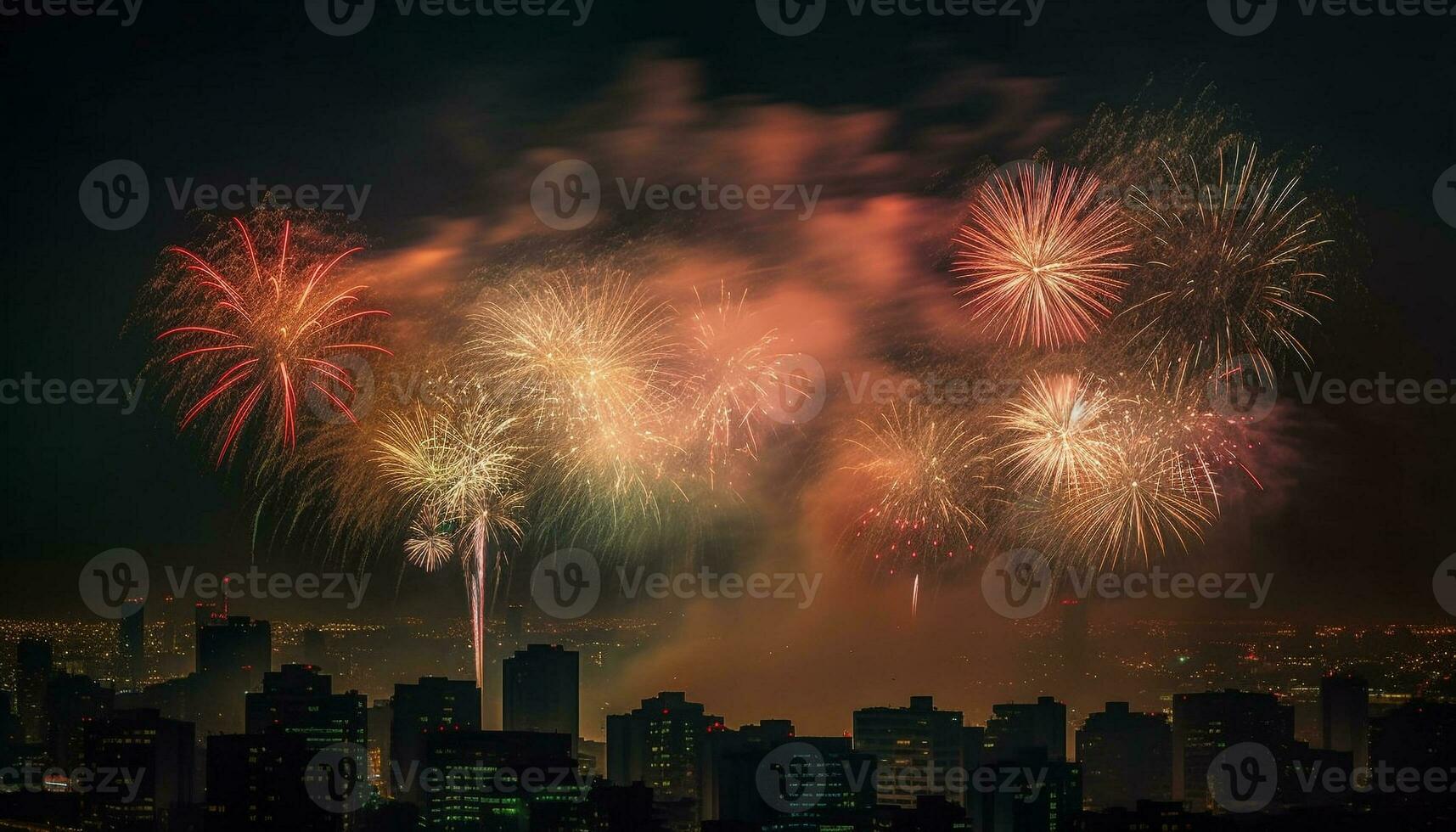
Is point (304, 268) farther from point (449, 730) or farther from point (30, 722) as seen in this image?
point (30, 722)

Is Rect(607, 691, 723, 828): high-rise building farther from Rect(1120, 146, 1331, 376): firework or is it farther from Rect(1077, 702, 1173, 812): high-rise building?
Rect(1120, 146, 1331, 376): firework

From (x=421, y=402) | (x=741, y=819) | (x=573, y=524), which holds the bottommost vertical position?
(x=741, y=819)

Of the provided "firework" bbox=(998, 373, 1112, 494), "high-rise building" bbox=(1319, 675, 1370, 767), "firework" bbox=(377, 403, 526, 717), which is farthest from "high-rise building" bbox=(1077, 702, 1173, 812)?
"firework" bbox=(377, 403, 526, 717)

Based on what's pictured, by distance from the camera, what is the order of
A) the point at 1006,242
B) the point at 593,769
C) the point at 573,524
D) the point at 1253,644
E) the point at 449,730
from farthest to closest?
the point at 1253,644 → the point at 593,769 → the point at 449,730 → the point at 573,524 → the point at 1006,242

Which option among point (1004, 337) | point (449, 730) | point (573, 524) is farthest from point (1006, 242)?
point (449, 730)

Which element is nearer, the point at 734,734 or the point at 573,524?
the point at 573,524
